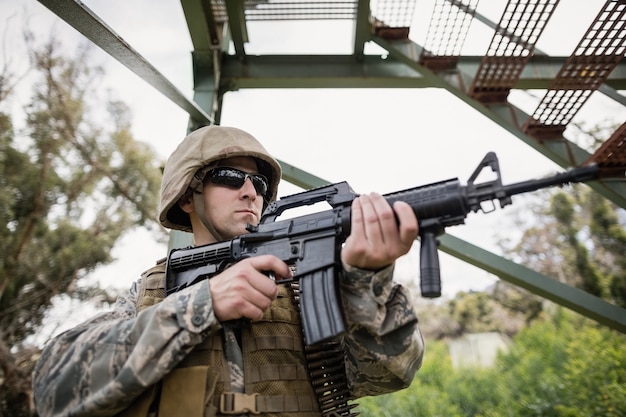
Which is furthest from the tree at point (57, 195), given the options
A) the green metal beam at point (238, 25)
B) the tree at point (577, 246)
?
the tree at point (577, 246)

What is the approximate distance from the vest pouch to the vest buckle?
0.05 m

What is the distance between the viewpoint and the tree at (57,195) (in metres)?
8.88

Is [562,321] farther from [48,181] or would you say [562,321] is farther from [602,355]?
[48,181]

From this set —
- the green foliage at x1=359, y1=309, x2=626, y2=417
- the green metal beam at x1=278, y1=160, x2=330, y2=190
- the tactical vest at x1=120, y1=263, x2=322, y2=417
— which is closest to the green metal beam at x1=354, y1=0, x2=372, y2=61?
the green metal beam at x1=278, y1=160, x2=330, y2=190

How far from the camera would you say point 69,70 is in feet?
30.5

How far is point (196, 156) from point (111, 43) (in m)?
0.74

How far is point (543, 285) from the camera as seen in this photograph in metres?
2.90

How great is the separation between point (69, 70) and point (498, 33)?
9769 mm

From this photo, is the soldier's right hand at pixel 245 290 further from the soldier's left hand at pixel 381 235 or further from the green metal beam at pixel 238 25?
the green metal beam at pixel 238 25

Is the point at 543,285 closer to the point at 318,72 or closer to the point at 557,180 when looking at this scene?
the point at 557,180

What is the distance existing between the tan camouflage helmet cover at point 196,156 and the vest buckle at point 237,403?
4.15 feet

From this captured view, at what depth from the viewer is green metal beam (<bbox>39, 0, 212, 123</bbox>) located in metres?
1.90

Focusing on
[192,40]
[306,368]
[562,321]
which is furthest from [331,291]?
[562,321]

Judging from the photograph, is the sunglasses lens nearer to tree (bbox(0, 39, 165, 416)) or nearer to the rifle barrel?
the rifle barrel
